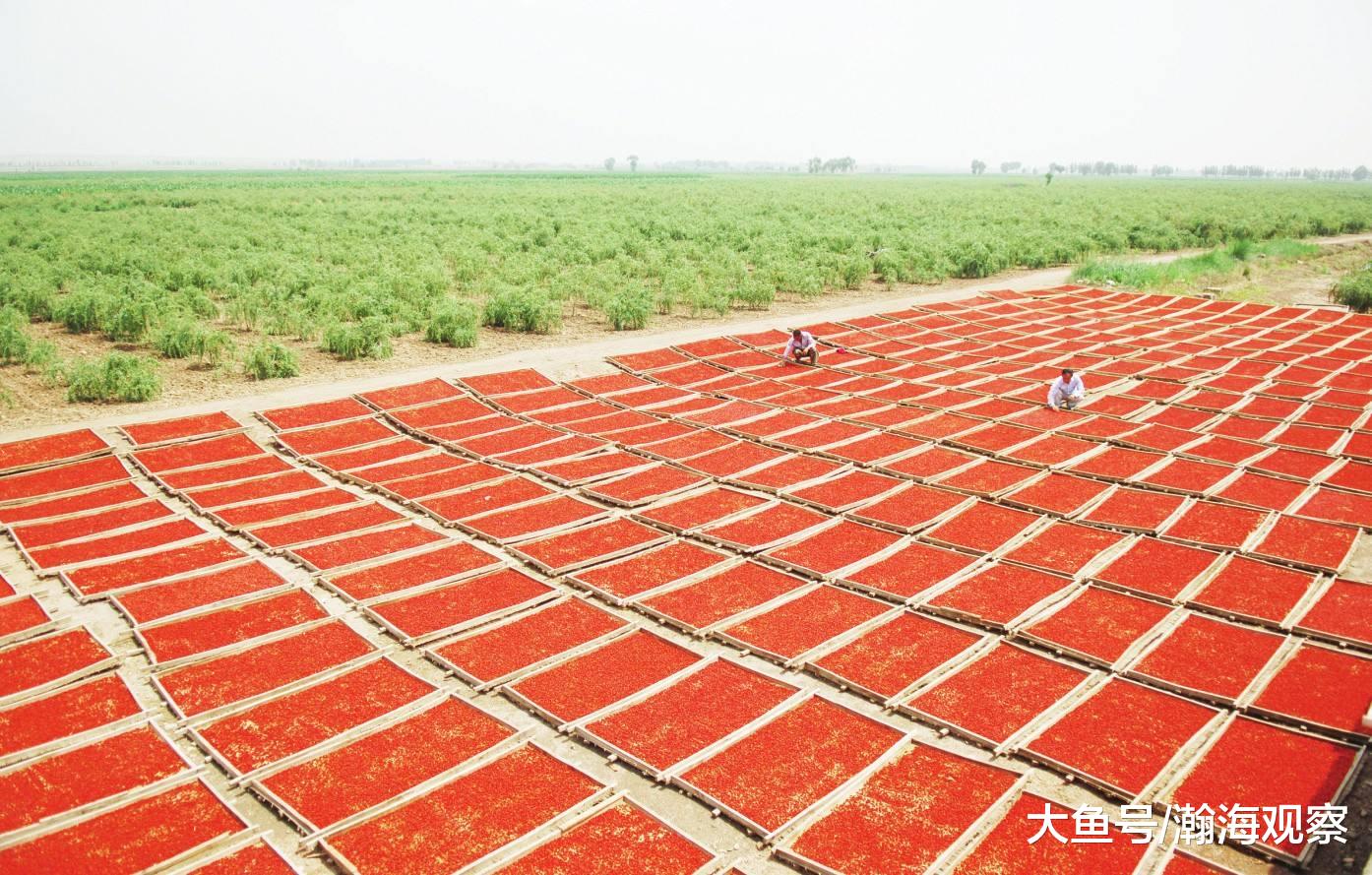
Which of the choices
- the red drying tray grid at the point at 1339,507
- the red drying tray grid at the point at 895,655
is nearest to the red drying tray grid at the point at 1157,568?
the red drying tray grid at the point at 895,655

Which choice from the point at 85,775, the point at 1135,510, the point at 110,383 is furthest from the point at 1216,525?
the point at 110,383

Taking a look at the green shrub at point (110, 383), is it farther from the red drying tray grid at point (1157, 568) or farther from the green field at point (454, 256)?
the red drying tray grid at point (1157, 568)

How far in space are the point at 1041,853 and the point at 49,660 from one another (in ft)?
19.1

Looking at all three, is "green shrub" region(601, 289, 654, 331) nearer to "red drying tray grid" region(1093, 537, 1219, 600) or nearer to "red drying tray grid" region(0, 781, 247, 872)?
"red drying tray grid" region(1093, 537, 1219, 600)

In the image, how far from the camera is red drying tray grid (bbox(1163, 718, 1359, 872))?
13.5 ft

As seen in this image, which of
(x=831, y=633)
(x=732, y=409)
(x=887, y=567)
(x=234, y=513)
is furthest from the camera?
(x=732, y=409)

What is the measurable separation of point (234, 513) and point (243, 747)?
3.67 m

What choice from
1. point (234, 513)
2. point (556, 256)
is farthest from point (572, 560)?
point (556, 256)

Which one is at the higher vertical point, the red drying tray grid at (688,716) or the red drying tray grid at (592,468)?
the red drying tray grid at (592,468)

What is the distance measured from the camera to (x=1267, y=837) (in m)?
3.90

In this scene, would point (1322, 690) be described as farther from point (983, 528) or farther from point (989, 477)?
point (989, 477)

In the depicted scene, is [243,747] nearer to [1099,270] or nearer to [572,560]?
[572,560]

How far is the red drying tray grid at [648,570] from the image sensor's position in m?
6.36

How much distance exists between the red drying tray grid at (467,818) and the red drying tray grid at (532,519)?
2959mm
